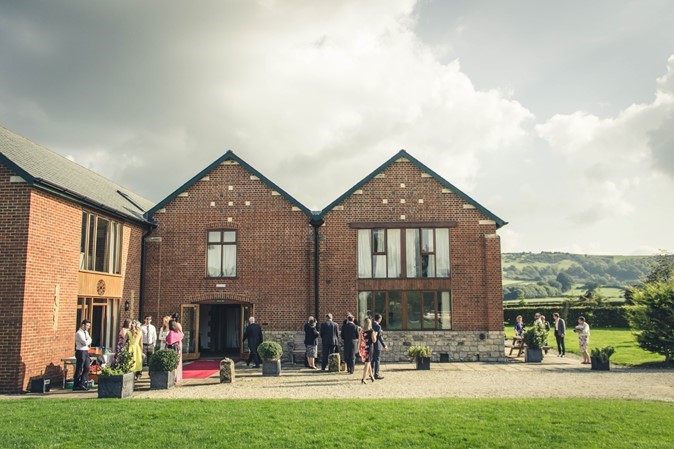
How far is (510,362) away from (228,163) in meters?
12.6

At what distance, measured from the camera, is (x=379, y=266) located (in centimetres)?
1959

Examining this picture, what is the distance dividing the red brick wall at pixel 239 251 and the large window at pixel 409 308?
7.42ft

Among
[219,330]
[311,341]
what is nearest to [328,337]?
[311,341]

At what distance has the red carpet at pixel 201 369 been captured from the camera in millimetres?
15562

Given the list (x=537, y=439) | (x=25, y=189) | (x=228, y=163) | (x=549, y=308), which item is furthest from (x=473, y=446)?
(x=549, y=308)

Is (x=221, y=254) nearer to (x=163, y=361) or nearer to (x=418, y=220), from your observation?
(x=163, y=361)

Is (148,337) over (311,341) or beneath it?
over

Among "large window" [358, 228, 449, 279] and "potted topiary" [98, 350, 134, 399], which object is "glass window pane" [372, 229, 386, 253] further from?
"potted topiary" [98, 350, 134, 399]

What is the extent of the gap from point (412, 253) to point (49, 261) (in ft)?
38.8

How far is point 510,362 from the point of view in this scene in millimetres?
18781

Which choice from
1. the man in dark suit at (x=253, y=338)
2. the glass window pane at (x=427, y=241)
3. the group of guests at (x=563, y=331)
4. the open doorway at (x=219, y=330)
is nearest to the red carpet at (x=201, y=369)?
the man in dark suit at (x=253, y=338)

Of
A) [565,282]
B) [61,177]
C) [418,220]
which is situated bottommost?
[565,282]

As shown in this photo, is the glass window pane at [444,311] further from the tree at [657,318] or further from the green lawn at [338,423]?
the green lawn at [338,423]

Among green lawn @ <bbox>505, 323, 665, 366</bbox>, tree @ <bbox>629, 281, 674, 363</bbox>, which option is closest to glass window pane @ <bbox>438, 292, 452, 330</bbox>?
green lawn @ <bbox>505, 323, 665, 366</bbox>
